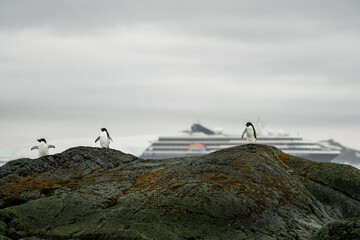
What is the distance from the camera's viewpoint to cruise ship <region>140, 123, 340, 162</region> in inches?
5113

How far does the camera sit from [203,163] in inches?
389

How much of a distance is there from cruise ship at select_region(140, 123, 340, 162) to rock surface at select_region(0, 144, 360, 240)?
119854 millimetres

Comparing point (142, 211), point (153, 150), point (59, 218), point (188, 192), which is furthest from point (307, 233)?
point (153, 150)

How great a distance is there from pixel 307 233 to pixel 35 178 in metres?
5.61

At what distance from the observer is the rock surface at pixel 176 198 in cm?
802

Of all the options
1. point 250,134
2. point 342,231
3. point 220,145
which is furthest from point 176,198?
point 220,145

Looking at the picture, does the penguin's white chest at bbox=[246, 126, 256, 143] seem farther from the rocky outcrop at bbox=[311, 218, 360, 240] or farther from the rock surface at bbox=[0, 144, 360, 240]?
the rocky outcrop at bbox=[311, 218, 360, 240]

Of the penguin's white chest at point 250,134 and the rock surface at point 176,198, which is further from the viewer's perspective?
the penguin's white chest at point 250,134

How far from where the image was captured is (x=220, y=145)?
448ft

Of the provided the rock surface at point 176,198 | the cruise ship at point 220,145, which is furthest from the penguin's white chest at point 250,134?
the cruise ship at point 220,145

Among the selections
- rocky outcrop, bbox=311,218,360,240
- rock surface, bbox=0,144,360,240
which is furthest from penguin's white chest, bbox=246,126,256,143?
rocky outcrop, bbox=311,218,360,240

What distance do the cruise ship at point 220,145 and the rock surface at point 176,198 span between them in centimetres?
11985

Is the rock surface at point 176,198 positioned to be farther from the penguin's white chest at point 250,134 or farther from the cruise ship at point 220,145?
the cruise ship at point 220,145

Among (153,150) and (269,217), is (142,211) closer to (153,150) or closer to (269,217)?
(269,217)
